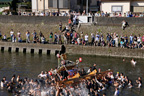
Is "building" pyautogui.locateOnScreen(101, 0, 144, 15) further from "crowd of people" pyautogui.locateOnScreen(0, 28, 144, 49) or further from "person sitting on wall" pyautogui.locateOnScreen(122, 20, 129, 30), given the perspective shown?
"crowd of people" pyautogui.locateOnScreen(0, 28, 144, 49)

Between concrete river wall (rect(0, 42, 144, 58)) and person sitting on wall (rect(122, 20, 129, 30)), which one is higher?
person sitting on wall (rect(122, 20, 129, 30))

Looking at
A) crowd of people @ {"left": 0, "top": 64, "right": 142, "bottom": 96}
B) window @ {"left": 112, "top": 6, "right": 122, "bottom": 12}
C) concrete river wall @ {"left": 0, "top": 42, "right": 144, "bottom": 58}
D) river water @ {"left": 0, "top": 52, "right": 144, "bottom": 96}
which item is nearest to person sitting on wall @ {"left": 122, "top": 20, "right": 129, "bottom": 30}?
concrete river wall @ {"left": 0, "top": 42, "right": 144, "bottom": 58}

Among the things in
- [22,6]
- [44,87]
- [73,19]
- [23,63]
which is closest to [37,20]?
[73,19]

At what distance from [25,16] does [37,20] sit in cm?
220

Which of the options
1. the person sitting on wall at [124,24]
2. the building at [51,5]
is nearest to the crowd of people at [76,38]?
the person sitting on wall at [124,24]

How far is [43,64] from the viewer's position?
31.7 meters

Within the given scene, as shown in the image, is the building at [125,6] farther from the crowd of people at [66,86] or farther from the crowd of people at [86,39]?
the crowd of people at [66,86]

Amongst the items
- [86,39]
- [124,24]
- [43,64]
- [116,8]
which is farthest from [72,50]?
[116,8]

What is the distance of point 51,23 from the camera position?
42.1 m

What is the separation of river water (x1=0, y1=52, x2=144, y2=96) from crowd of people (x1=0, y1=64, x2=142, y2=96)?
78 cm

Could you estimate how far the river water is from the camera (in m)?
27.9

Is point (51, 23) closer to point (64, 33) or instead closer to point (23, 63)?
point (64, 33)

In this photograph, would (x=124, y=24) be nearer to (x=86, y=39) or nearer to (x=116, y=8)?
(x=86, y=39)

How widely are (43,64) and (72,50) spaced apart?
5948 mm
